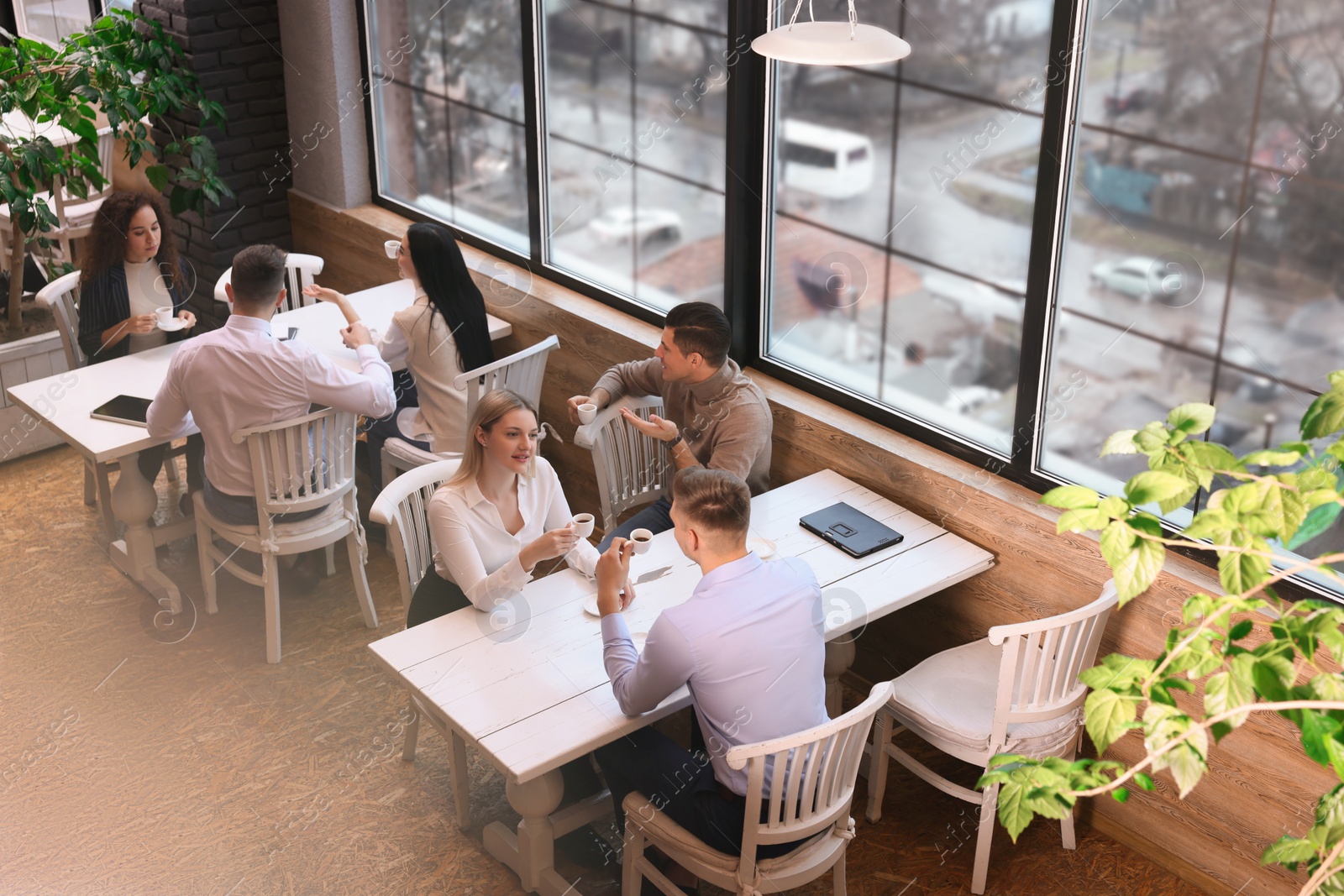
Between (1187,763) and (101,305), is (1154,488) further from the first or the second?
(101,305)

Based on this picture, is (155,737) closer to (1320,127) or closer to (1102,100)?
(1102,100)

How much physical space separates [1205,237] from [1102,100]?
0.46m

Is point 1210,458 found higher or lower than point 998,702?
higher

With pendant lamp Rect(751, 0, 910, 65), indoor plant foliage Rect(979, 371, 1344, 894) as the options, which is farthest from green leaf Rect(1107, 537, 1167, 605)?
pendant lamp Rect(751, 0, 910, 65)

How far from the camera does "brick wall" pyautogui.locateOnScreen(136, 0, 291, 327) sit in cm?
584

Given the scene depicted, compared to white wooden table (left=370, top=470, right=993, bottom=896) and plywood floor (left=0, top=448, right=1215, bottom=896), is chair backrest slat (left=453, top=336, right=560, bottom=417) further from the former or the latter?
white wooden table (left=370, top=470, right=993, bottom=896)

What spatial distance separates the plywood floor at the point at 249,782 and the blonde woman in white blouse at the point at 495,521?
603 millimetres

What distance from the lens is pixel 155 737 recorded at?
3.99 meters

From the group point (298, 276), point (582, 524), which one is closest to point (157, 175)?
point (298, 276)

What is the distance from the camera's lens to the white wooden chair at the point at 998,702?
3.19 meters

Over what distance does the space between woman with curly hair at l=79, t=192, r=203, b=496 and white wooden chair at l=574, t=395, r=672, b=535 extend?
1.60m

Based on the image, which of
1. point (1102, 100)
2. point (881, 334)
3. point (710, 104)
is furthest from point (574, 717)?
point (710, 104)

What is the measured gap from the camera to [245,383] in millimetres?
4152

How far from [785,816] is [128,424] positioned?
8.86 feet
